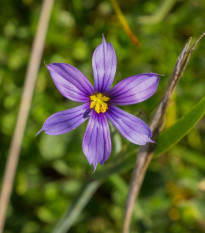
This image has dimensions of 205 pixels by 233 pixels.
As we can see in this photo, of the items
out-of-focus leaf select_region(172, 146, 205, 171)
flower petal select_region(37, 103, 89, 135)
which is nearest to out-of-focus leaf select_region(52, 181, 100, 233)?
flower petal select_region(37, 103, 89, 135)

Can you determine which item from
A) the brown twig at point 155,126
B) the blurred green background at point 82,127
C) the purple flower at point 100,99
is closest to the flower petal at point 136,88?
the purple flower at point 100,99

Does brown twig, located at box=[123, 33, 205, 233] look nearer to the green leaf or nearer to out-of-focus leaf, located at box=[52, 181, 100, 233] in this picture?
the green leaf

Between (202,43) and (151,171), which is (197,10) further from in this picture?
(151,171)

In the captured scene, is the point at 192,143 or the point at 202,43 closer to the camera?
the point at 202,43

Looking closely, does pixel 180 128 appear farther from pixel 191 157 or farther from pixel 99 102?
pixel 191 157

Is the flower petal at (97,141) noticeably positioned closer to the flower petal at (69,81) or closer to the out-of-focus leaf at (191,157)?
the flower petal at (69,81)

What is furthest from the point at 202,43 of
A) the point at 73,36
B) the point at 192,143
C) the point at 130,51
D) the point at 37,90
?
the point at 37,90
